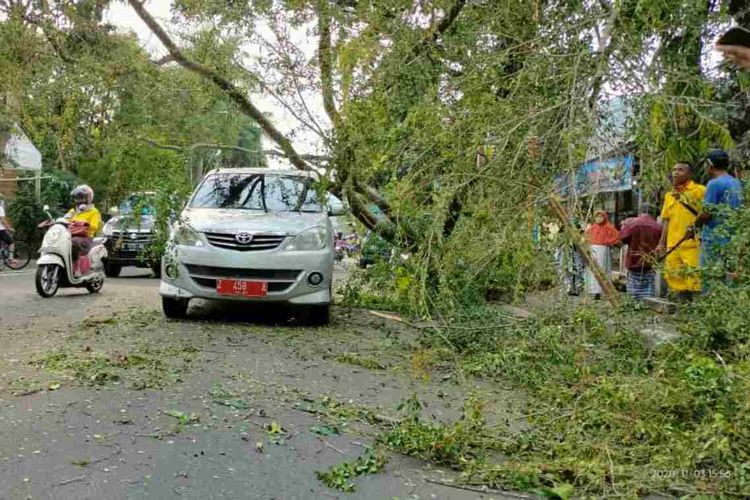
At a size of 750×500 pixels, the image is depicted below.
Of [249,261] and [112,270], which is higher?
[249,261]

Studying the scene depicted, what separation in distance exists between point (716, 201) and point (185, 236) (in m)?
5.62

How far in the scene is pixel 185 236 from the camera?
8.29 metres

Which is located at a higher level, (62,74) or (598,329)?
(62,74)

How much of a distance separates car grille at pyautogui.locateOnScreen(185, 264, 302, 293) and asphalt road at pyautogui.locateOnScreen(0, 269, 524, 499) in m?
0.91

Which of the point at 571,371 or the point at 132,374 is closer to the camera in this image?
the point at 571,371

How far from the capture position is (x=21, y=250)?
22859mm

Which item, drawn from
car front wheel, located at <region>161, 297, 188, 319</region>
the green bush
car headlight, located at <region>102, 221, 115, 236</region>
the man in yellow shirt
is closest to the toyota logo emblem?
car front wheel, located at <region>161, 297, 188, 319</region>

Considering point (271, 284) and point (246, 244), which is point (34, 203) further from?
point (271, 284)

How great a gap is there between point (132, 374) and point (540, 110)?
3645 mm

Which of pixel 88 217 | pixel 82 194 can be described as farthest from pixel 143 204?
pixel 88 217

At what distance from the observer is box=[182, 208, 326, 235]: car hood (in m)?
8.20

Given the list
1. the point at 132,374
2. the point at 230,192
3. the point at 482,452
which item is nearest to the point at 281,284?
the point at 230,192

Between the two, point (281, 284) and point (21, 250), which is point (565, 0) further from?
point (21, 250)

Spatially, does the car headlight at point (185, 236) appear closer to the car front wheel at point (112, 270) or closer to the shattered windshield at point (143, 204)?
the shattered windshield at point (143, 204)
